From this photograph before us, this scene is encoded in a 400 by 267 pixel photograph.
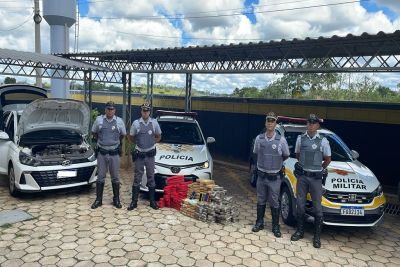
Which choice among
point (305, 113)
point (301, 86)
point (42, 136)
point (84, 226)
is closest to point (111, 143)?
point (84, 226)

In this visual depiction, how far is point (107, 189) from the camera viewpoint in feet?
26.2

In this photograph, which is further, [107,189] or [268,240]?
[107,189]

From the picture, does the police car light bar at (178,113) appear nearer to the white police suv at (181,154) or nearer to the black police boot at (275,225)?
the white police suv at (181,154)

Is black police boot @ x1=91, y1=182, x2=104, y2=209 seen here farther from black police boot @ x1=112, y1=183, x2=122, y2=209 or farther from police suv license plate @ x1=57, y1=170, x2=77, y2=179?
police suv license plate @ x1=57, y1=170, x2=77, y2=179

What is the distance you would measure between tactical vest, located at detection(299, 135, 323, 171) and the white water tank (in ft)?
103

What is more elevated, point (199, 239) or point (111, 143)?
point (111, 143)

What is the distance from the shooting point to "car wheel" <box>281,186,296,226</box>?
20.0ft

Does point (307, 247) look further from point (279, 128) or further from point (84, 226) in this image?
point (84, 226)

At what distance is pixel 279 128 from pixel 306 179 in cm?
229

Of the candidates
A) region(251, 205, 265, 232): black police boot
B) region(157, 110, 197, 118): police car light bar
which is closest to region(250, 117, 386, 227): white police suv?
region(251, 205, 265, 232): black police boot

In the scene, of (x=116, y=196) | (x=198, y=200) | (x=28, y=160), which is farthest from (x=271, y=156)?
(x=28, y=160)

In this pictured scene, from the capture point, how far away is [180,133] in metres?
8.32

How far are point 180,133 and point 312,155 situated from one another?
382 cm

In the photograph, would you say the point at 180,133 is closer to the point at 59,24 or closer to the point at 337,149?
the point at 337,149
